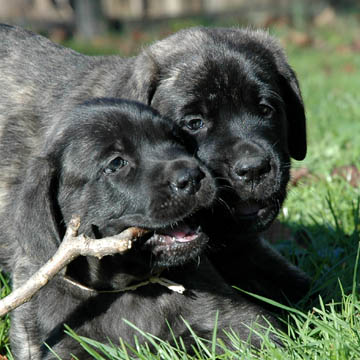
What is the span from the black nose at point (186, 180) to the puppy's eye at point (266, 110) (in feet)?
2.99

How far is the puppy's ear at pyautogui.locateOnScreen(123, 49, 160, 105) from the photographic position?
4323 mm

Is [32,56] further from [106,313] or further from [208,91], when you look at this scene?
[106,313]

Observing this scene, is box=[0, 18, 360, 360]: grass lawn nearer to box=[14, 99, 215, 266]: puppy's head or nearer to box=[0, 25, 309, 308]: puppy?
box=[0, 25, 309, 308]: puppy

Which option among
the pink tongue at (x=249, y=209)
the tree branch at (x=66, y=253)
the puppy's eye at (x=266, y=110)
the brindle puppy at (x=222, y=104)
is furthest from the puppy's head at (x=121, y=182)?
the puppy's eye at (x=266, y=110)

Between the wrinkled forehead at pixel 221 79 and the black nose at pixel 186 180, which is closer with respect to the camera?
the black nose at pixel 186 180

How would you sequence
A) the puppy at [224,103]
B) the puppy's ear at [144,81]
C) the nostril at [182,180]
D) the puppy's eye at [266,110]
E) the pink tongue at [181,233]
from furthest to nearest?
the puppy's ear at [144,81], the puppy's eye at [266,110], the puppy at [224,103], the pink tongue at [181,233], the nostril at [182,180]

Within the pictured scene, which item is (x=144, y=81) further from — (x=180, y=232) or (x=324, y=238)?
(x=324, y=238)

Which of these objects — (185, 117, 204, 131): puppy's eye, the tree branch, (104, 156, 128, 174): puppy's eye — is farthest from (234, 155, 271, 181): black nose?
the tree branch

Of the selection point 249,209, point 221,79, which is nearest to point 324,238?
point 249,209

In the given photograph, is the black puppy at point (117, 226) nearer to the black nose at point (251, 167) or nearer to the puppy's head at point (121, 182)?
the puppy's head at point (121, 182)

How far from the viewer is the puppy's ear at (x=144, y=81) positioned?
170 inches

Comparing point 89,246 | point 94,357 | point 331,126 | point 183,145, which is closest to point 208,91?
point 183,145

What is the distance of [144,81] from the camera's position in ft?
14.3

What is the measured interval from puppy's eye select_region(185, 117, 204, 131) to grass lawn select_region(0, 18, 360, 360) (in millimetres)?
1067
